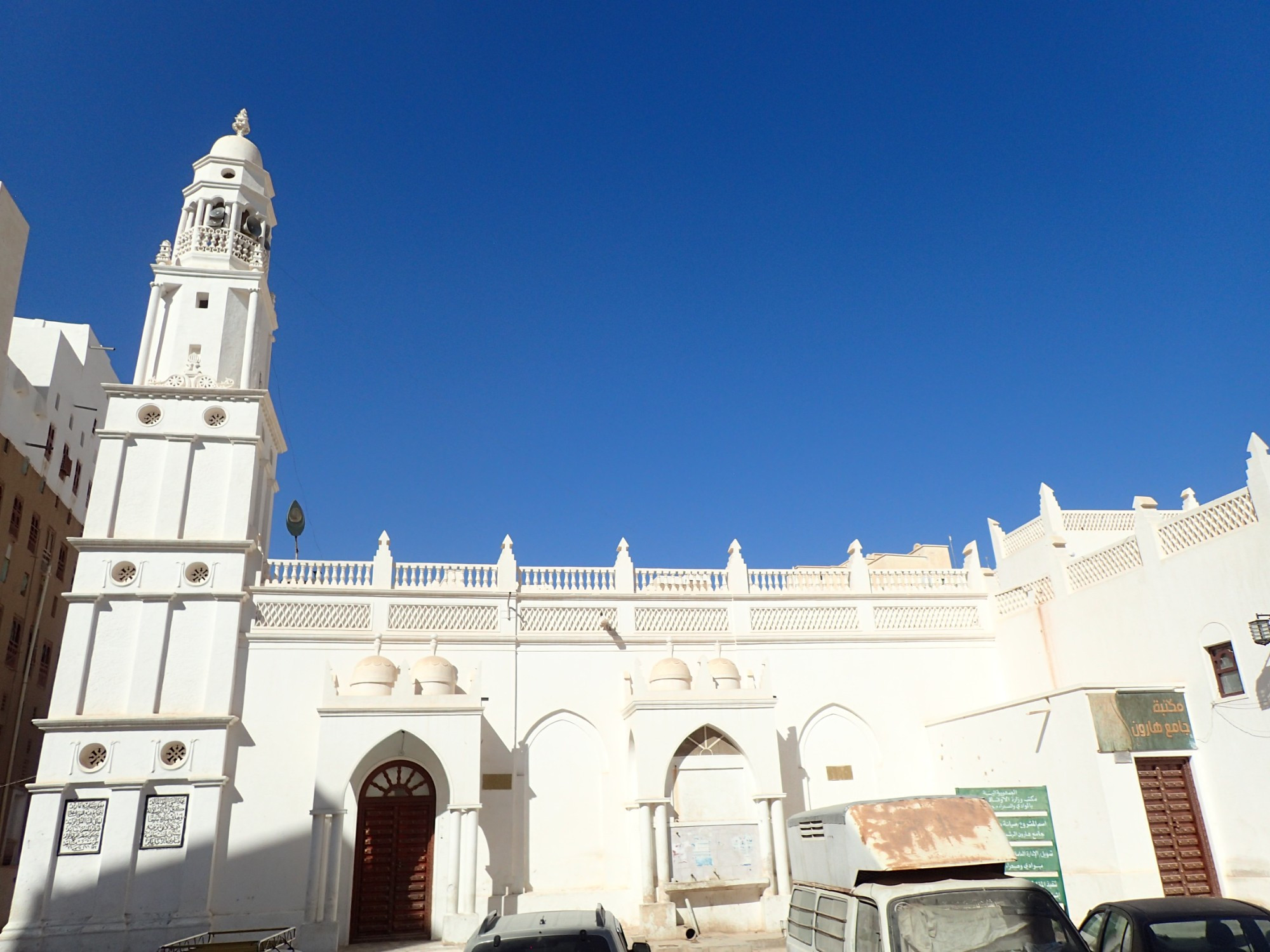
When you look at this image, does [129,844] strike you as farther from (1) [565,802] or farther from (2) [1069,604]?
(2) [1069,604]

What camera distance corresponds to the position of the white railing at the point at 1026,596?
1814 cm

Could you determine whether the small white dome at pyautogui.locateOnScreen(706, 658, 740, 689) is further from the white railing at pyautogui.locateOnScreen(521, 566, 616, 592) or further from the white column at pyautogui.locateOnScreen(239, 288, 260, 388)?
the white column at pyautogui.locateOnScreen(239, 288, 260, 388)

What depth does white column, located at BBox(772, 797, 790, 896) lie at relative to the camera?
15359 mm

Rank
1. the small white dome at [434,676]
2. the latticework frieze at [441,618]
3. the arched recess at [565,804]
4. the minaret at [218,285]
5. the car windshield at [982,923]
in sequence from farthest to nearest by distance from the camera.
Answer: the minaret at [218,285] → the latticework frieze at [441,618] → the arched recess at [565,804] → the small white dome at [434,676] → the car windshield at [982,923]

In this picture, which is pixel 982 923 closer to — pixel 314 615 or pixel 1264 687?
pixel 1264 687

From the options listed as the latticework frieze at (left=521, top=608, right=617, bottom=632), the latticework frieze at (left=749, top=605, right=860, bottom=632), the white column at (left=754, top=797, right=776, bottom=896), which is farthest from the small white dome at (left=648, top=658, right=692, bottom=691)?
the white column at (left=754, top=797, right=776, bottom=896)

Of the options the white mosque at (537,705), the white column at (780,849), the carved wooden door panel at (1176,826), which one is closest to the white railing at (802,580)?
the white mosque at (537,705)

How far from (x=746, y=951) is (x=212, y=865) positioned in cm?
914

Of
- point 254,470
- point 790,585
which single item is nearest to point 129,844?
point 254,470

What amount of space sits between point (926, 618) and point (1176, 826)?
692cm

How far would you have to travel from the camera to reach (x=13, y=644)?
76.1ft

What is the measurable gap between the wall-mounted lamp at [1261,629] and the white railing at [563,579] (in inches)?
443

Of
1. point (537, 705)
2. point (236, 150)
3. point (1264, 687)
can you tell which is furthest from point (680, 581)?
point (236, 150)

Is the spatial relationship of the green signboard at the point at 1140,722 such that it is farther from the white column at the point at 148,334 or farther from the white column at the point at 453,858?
the white column at the point at 148,334
